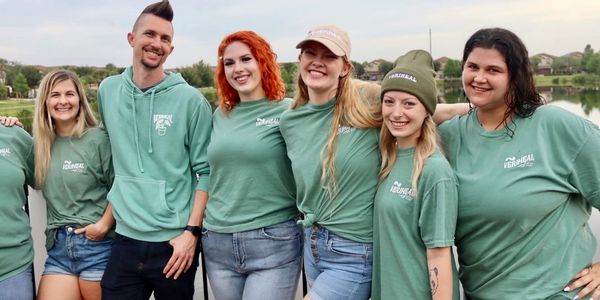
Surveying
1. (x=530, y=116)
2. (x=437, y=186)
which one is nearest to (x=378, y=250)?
(x=437, y=186)

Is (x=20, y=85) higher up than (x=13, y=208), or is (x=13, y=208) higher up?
(x=20, y=85)

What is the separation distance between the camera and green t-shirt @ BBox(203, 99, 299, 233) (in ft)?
9.57

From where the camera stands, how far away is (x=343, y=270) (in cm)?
259

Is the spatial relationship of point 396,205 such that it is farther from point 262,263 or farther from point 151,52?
point 151,52

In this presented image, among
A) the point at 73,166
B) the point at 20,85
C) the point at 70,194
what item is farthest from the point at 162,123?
the point at 20,85

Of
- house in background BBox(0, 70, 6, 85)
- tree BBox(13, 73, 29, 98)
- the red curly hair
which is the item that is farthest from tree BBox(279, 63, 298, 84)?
house in background BBox(0, 70, 6, 85)

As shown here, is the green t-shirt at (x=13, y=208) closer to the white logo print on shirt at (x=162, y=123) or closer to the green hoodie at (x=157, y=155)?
the green hoodie at (x=157, y=155)

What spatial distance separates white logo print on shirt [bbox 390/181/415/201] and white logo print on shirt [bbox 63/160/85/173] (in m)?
2.06

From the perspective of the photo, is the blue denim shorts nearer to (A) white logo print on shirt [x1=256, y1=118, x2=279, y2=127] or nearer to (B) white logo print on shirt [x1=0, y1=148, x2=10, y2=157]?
(B) white logo print on shirt [x1=0, y1=148, x2=10, y2=157]

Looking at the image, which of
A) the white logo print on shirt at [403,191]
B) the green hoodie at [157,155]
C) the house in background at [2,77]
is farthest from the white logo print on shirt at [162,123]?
the house in background at [2,77]

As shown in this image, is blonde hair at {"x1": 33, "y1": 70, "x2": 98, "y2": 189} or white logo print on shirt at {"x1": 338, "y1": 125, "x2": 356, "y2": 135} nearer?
white logo print on shirt at {"x1": 338, "y1": 125, "x2": 356, "y2": 135}

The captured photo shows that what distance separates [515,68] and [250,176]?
4.96 feet

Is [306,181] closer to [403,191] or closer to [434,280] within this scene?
[403,191]

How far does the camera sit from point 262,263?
2902 mm
